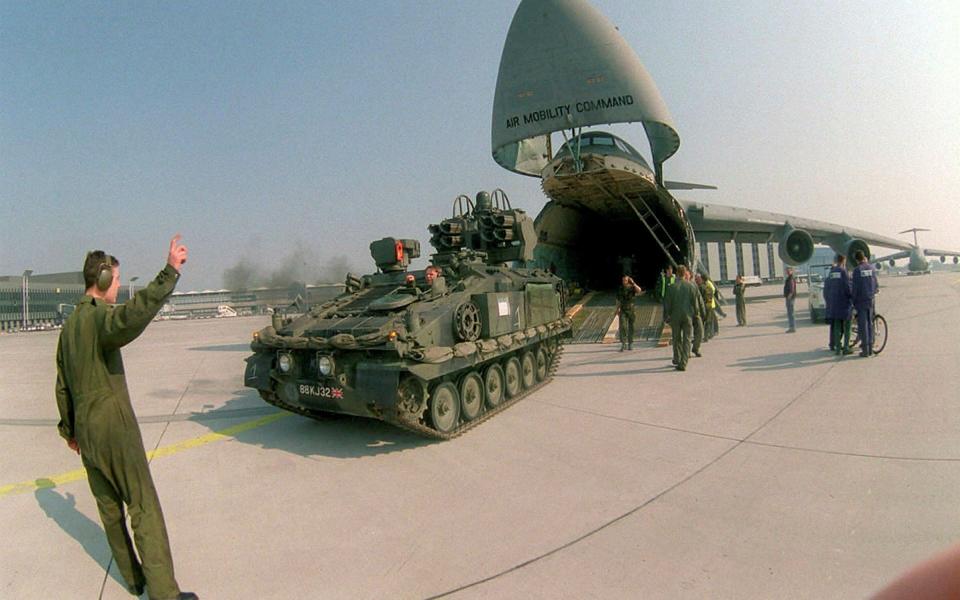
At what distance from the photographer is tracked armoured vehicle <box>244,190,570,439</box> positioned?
5.40m

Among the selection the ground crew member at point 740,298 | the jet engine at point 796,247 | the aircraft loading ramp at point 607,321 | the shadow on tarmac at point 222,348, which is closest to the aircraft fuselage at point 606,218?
the ground crew member at point 740,298

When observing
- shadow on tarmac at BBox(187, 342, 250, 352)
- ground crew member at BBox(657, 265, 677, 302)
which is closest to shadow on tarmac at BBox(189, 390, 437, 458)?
ground crew member at BBox(657, 265, 677, 302)

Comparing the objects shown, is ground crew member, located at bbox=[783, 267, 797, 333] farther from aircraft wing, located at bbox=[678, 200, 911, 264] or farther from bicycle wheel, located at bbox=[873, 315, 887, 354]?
aircraft wing, located at bbox=[678, 200, 911, 264]

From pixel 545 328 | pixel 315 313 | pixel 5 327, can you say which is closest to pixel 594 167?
pixel 545 328

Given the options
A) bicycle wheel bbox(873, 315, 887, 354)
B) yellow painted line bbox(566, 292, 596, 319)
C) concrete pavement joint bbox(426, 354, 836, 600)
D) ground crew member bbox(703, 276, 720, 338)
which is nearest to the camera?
concrete pavement joint bbox(426, 354, 836, 600)

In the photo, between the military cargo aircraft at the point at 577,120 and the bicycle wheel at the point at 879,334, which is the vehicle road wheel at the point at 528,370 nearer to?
the bicycle wheel at the point at 879,334

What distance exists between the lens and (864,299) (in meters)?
8.42

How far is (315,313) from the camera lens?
714cm

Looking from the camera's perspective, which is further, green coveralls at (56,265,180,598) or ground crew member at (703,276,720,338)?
ground crew member at (703,276,720,338)

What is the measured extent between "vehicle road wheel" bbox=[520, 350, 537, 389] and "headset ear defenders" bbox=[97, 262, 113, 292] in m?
5.59

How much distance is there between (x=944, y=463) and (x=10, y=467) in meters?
8.59

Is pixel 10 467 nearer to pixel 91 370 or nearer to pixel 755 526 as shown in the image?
pixel 91 370

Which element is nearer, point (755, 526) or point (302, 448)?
point (755, 526)

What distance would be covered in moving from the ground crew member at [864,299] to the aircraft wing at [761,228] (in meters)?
9.79
